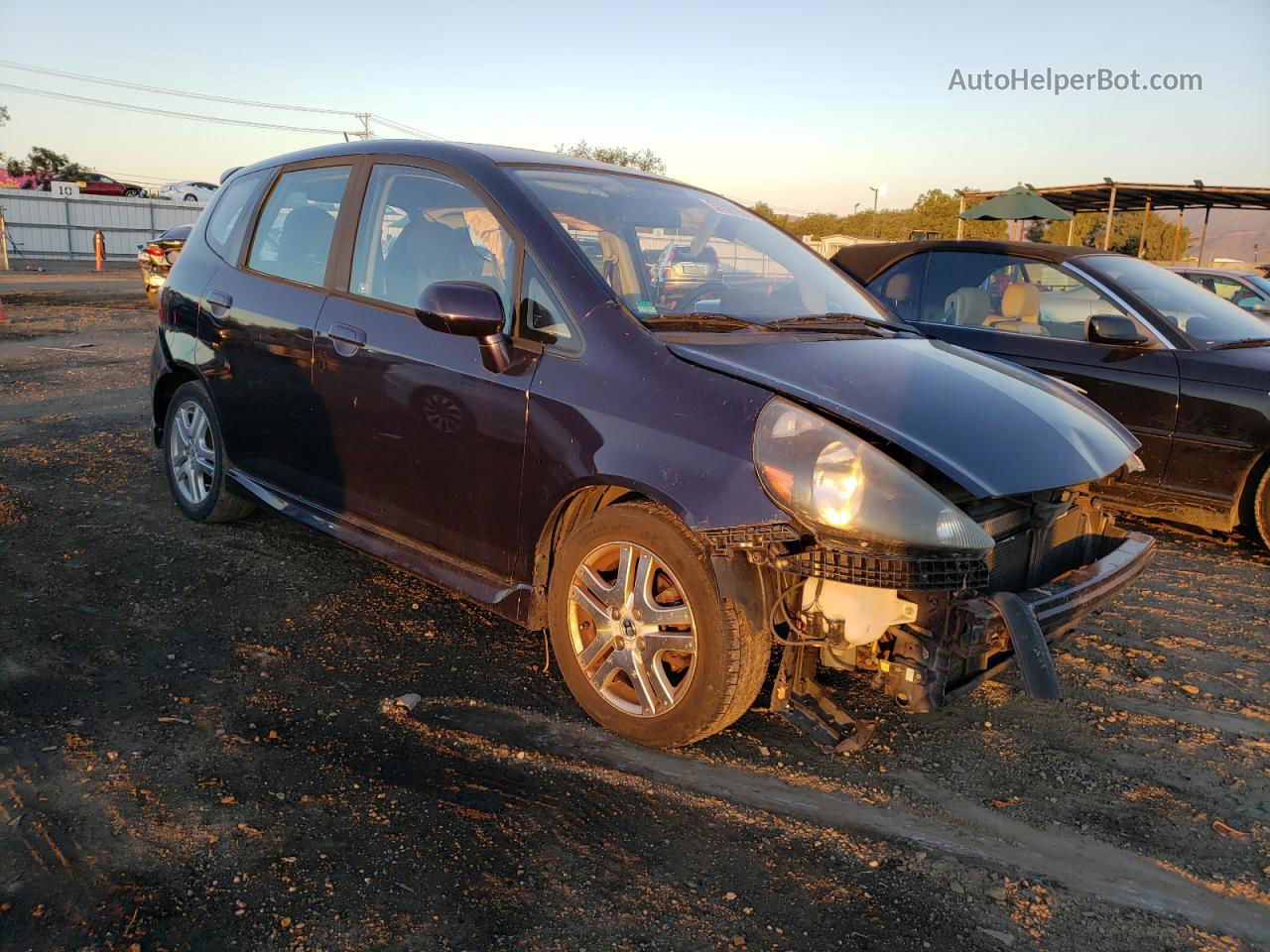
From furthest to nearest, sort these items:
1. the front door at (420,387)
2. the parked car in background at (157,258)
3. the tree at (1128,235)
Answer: the tree at (1128,235), the parked car in background at (157,258), the front door at (420,387)

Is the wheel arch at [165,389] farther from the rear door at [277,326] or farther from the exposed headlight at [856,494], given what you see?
the exposed headlight at [856,494]

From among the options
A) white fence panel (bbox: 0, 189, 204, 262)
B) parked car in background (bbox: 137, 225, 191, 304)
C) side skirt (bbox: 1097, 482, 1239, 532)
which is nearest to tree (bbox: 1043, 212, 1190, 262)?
parked car in background (bbox: 137, 225, 191, 304)

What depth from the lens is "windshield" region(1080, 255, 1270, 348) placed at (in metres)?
5.60

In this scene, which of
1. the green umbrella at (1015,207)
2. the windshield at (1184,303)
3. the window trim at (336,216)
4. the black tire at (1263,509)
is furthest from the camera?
the green umbrella at (1015,207)

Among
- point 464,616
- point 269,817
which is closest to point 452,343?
point 464,616

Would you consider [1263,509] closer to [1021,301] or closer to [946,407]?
[1021,301]

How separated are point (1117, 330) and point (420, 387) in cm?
404

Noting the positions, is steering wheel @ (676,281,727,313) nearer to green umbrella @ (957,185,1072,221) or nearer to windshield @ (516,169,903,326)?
windshield @ (516,169,903,326)

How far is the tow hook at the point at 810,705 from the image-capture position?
A: 2789 mm

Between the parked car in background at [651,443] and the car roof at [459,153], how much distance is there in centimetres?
2

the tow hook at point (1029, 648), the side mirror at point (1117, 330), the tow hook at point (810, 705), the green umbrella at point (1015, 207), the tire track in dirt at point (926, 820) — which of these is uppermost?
the green umbrella at point (1015, 207)

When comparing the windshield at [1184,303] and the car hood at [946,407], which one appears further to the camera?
the windshield at [1184,303]

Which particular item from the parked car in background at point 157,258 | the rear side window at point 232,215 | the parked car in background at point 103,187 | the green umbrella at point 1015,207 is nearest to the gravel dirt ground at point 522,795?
the rear side window at point 232,215

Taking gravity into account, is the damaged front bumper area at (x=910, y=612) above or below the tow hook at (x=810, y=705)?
above
